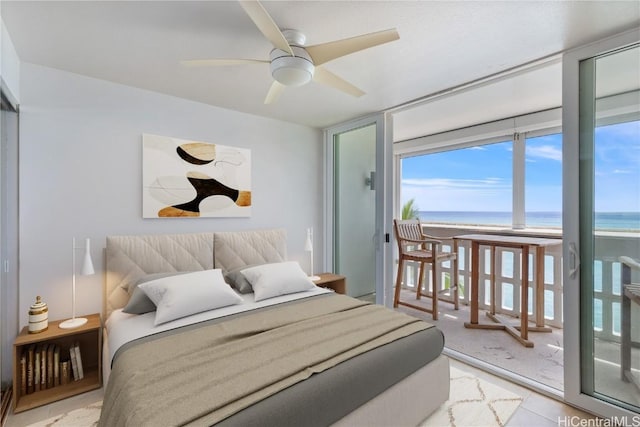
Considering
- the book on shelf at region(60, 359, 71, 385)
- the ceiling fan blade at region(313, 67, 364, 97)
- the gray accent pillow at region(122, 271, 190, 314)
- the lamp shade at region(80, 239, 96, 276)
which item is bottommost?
the book on shelf at region(60, 359, 71, 385)

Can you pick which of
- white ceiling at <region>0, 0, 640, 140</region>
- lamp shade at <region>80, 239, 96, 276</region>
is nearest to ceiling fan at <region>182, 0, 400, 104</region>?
white ceiling at <region>0, 0, 640, 140</region>

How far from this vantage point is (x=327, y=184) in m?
3.92

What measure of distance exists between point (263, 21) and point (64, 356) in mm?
2832

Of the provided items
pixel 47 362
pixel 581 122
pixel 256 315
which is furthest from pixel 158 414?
pixel 581 122

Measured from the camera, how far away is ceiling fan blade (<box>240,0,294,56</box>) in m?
1.25

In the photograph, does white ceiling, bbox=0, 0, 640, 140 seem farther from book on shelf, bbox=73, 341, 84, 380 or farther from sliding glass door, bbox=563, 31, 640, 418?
book on shelf, bbox=73, 341, 84, 380

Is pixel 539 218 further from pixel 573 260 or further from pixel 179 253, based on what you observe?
pixel 179 253

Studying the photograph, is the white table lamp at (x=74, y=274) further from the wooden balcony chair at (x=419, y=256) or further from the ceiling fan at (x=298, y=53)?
the wooden balcony chair at (x=419, y=256)

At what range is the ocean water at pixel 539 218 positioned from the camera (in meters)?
1.86

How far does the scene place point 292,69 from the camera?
1.70 meters

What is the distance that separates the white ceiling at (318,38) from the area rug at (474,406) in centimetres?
245

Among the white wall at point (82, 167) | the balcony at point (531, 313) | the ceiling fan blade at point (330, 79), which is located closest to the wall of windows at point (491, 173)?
the balcony at point (531, 313)

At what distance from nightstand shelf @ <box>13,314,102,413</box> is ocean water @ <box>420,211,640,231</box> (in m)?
3.63

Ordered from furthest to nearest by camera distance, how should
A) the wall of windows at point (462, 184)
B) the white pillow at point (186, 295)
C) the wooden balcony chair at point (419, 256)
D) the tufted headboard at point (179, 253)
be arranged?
the wall of windows at point (462, 184), the wooden balcony chair at point (419, 256), the tufted headboard at point (179, 253), the white pillow at point (186, 295)
